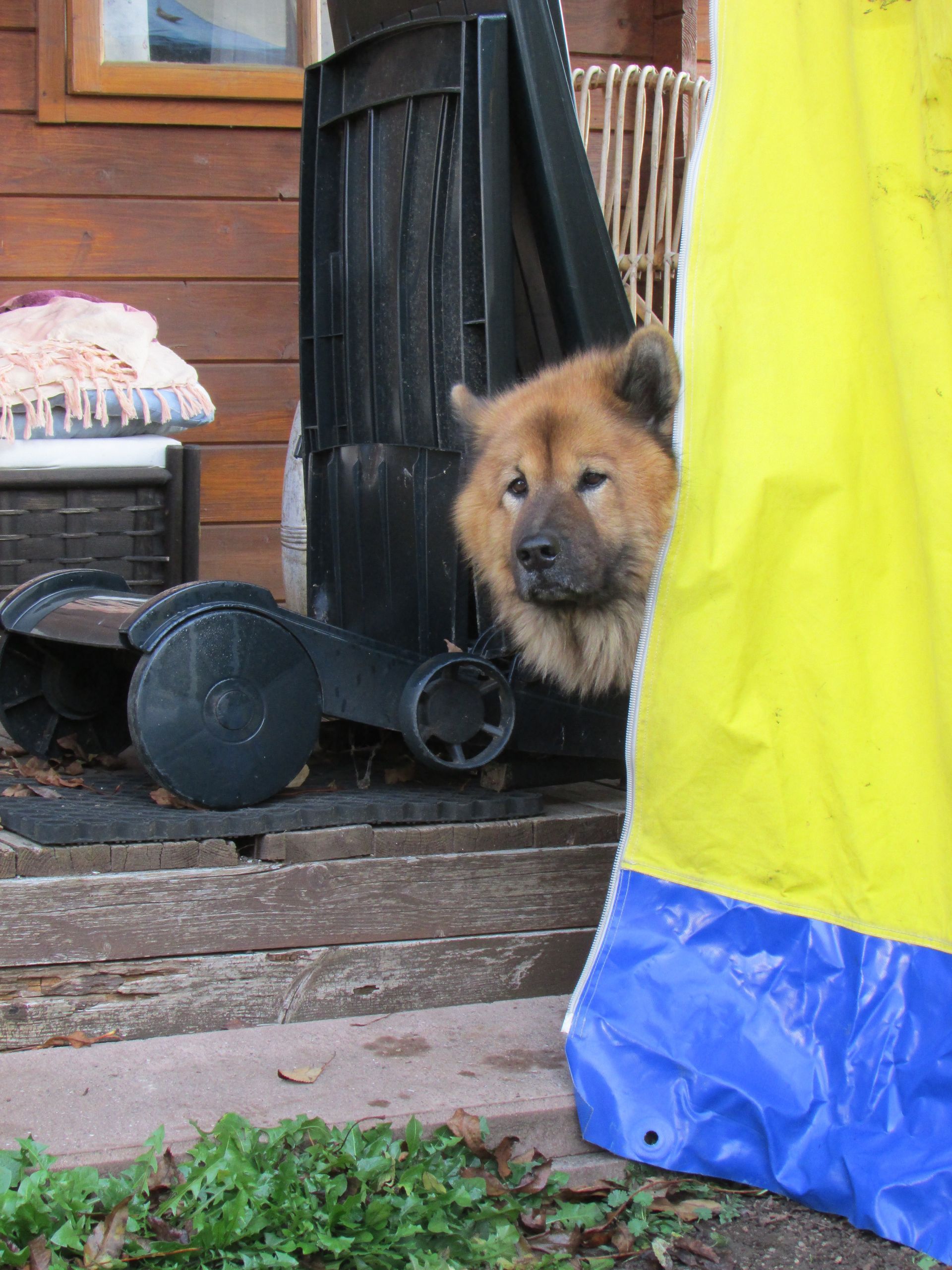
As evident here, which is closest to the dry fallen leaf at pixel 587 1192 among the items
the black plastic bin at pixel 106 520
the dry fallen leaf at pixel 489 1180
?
the dry fallen leaf at pixel 489 1180

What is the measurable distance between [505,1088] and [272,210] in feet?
12.4

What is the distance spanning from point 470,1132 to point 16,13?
4325 millimetres

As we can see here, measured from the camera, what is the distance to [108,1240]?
5.37ft

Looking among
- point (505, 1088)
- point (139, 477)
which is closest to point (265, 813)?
point (505, 1088)

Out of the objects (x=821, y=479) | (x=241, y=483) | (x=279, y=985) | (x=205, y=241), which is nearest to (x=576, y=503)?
(x=821, y=479)

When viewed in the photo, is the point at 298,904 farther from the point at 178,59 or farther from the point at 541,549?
the point at 178,59

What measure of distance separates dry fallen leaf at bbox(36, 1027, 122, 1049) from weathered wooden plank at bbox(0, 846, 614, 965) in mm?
140

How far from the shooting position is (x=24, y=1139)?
178 centimetres

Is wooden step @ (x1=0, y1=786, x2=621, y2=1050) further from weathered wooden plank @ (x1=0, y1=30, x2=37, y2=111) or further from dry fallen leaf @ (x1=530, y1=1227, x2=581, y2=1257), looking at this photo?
weathered wooden plank @ (x1=0, y1=30, x2=37, y2=111)

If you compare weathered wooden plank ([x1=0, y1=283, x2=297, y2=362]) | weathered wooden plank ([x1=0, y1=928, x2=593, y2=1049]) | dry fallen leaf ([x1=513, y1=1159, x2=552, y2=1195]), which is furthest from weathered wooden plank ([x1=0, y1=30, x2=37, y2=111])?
dry fallen leaf ([x1=513, y1=1159, x2=552, y2=1195])

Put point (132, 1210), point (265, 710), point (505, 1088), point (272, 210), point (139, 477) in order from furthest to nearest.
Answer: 1. point (272, 210)
2. point (139, 477)
3. point (265, 710)
4. point (505, 1088)
5. point (132, 1210)

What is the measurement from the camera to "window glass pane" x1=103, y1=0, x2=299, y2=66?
14.9 feet

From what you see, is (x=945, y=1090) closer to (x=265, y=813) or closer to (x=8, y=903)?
(x=265, y=813)

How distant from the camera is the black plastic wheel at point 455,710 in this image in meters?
2.37
